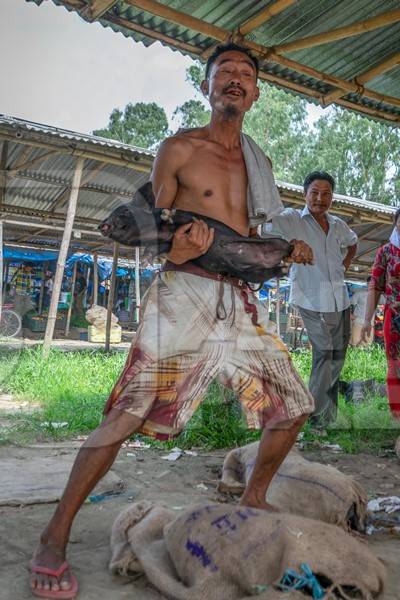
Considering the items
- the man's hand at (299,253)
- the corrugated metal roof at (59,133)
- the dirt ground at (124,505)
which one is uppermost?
the corrugated metal roof at (59,133)

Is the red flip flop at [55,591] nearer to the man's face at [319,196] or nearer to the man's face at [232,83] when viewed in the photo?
the man's face at [232,83]

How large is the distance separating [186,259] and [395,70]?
278 cm

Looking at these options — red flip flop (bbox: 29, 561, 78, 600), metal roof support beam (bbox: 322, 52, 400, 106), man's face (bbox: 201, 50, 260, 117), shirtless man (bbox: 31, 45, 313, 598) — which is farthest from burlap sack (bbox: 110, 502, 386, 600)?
metal roof support beam (bbox: 322, 52, 400, 106)

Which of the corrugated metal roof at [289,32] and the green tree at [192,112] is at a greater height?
the green tree at [192,112]

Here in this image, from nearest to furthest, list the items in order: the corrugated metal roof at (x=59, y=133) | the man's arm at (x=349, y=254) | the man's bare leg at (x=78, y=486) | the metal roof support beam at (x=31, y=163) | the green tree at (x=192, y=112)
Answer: the man's bare leg at (x=78, y=486) < the man's arm at (x=349, y=254) < the corrugated metal roof at (x=59, y=133) < the metal roof support beam at (x=31, y=163) < the green tree at (x=192, y=112)

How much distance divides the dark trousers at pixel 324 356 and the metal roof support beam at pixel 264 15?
2292 mm

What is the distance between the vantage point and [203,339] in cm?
221

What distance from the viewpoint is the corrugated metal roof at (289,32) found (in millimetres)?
3184

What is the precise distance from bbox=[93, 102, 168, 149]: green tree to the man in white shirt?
22001mm

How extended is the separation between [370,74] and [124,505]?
327cm

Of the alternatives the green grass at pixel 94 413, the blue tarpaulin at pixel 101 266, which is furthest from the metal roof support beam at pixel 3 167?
the blue tarpaulin at pixel 101 266

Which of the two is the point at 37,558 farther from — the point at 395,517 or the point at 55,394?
the point at 55,394

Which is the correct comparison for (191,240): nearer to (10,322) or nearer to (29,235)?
(29,235)

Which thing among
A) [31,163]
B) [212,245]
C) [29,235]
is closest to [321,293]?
[212,245]
